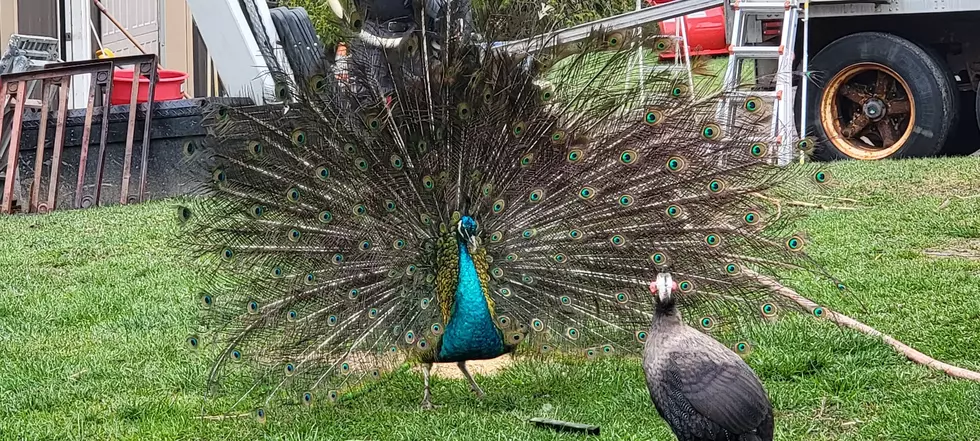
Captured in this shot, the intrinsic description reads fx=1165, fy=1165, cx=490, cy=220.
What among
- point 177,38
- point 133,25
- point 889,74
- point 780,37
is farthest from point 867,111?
point 133,25

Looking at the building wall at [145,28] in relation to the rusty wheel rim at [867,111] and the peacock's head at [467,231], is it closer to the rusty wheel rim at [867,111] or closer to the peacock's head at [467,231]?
the rusty wheel rim at [867,111]

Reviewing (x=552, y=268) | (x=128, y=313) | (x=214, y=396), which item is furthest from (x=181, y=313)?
(x=552, y=268)

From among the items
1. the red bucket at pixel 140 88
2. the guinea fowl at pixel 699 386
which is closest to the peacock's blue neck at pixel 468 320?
the guinea fowl at pixel 699 386

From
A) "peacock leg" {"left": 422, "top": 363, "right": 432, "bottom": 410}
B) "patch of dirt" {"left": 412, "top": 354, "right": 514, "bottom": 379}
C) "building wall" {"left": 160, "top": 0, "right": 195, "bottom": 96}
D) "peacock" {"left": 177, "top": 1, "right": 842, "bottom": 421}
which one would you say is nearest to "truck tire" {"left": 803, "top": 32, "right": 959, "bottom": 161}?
"patch of dirt" {"left": 412, "top": 354, "right": 514, "bottom": 379}

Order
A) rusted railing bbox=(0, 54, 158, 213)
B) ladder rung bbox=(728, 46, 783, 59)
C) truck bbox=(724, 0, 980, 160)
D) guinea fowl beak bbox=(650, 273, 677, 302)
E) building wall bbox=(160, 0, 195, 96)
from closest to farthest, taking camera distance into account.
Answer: guinea fowl beak bbox=(650, 273, 677, 302)
ladder rung bbox=(728, 46, 783, 59)
truck bbox=(724, 0, 980, 160)
rusted railing bbox=(0, 54, 158, 213)
building wall bbox=(160, 0, 195, 96)

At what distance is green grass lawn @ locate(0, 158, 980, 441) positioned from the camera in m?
4.49

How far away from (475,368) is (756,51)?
4.69 m

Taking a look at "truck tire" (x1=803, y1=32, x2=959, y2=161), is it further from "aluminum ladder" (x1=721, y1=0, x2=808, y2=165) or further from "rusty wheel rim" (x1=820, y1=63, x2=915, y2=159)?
"aluminum ladder" (x1=721, y1=0, x2=808, y2=165)

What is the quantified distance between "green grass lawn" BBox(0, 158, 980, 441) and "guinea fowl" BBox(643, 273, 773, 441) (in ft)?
2.78

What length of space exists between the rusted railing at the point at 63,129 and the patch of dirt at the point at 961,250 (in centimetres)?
683

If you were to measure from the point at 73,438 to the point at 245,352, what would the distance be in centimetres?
72

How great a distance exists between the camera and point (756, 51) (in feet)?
30.1

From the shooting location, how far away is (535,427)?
4.53 m

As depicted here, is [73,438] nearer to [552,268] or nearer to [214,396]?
[214,396]
